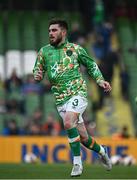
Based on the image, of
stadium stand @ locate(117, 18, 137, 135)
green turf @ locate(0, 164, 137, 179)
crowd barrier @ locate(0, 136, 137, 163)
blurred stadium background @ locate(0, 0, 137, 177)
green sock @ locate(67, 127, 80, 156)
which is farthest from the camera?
stadium stand @ locate(117, 18, 137, 135)

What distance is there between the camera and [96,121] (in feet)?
84.7

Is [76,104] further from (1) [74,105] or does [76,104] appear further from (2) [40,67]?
(2) [40,67]

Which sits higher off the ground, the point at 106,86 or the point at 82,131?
the point at 106,86

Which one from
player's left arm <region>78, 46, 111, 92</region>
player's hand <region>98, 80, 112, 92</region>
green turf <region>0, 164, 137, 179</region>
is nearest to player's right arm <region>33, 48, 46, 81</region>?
player's left arm <region>78, 46, 111, 92</region>

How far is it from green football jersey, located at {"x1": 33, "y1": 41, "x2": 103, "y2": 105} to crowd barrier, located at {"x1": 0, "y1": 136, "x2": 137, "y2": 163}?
9376 millimetres

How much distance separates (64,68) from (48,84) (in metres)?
13.1

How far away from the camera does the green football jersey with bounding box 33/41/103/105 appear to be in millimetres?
12961

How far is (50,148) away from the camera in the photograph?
22.7 m

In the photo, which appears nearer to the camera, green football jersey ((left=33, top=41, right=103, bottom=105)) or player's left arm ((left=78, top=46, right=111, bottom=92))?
green football jersey ((left=33, top=41, right=103, bottom=105))

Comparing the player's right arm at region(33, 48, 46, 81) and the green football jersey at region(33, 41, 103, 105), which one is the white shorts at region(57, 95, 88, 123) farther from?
the player's right arm at region(33, 48, 46, 81)

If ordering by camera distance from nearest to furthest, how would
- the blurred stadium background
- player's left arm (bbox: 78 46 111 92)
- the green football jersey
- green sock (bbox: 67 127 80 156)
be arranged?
green sock (bbox: 67 127 80 156) < the green football jersey < player's left arm (bbox: 78 46 111 92) < the blurred stadium background

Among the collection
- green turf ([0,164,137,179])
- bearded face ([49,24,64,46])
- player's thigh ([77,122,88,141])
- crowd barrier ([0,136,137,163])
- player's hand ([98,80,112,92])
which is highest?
bearded face ([49,24,64,46])

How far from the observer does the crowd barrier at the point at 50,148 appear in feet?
73.5

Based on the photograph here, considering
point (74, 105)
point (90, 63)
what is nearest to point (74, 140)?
point (74, 105)
